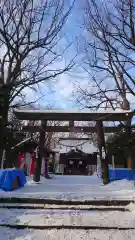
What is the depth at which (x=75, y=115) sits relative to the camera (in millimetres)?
15609

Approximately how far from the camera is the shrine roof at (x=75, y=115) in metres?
15.1

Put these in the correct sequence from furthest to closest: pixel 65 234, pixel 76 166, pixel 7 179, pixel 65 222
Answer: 1. pixel 76 166
2. pixel 7 179
3. pixel 65 222
4. pixel 65 234

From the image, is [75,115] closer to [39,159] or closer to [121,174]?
[39,159]

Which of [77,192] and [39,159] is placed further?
[39,159]

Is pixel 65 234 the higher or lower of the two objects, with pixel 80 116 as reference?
lower

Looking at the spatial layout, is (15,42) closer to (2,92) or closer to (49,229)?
(2,92)

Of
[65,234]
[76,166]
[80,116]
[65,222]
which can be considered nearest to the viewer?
[65,234]

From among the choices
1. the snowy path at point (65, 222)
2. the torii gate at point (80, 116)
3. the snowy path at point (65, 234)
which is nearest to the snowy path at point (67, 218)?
the snowy path at point (65, 222)

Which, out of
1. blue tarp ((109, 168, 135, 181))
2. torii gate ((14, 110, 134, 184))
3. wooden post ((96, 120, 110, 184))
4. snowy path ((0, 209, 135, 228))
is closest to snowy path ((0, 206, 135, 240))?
snowy path ((0, 209, 135, 228))

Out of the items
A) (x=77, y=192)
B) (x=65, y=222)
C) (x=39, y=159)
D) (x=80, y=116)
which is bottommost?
(x=65, y=222)

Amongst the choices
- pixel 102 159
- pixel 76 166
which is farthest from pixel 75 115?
pixel 76 166

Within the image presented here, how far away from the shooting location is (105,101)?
24.2m

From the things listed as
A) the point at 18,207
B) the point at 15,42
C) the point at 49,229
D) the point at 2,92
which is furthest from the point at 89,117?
the point at 49,229

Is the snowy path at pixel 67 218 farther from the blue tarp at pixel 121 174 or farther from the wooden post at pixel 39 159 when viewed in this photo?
the blue tarp at pixel 121 174
